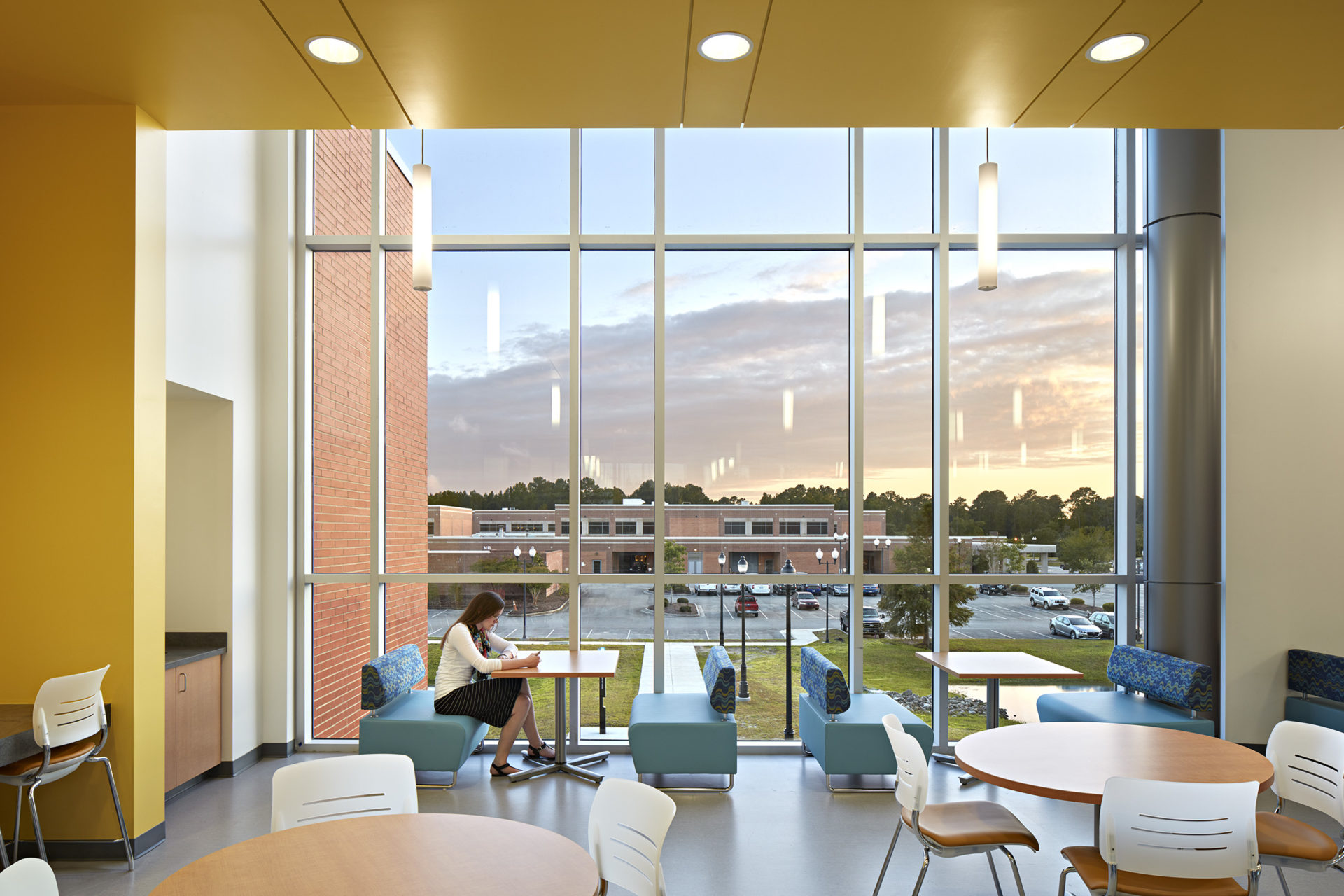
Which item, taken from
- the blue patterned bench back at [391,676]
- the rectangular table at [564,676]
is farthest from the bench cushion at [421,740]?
the rectangular table at [564,676]

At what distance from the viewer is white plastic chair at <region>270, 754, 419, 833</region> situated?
9.07ft

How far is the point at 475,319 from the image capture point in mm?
6152

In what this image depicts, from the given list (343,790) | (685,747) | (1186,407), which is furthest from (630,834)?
(1186,407)

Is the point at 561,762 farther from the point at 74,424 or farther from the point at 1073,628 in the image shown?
the point at 1073,628

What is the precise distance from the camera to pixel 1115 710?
5203 mm

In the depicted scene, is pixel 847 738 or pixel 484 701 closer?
pixel 847 738

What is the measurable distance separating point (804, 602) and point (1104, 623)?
7.40 feet

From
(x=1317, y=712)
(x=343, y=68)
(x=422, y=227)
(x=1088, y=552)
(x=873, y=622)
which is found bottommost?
(x=1317, y=712)

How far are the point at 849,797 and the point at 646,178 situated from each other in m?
4.52

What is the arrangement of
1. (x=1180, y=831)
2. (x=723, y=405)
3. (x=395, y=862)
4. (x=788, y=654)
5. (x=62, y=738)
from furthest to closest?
(x=723, y=405), (x=788, y=654), (x=62, y=738), (x=1180, y=831), (x=395, y=862)

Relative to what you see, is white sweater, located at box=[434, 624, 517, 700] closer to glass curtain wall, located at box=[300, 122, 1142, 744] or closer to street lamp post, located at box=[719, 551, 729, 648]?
glass curtain wall, located at box=[300, 122, 1142, 744]

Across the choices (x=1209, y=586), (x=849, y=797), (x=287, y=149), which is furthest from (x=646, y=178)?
(x=1209, y=586)

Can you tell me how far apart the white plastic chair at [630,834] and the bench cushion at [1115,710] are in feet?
12.4

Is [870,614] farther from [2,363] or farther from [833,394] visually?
[2,363]
